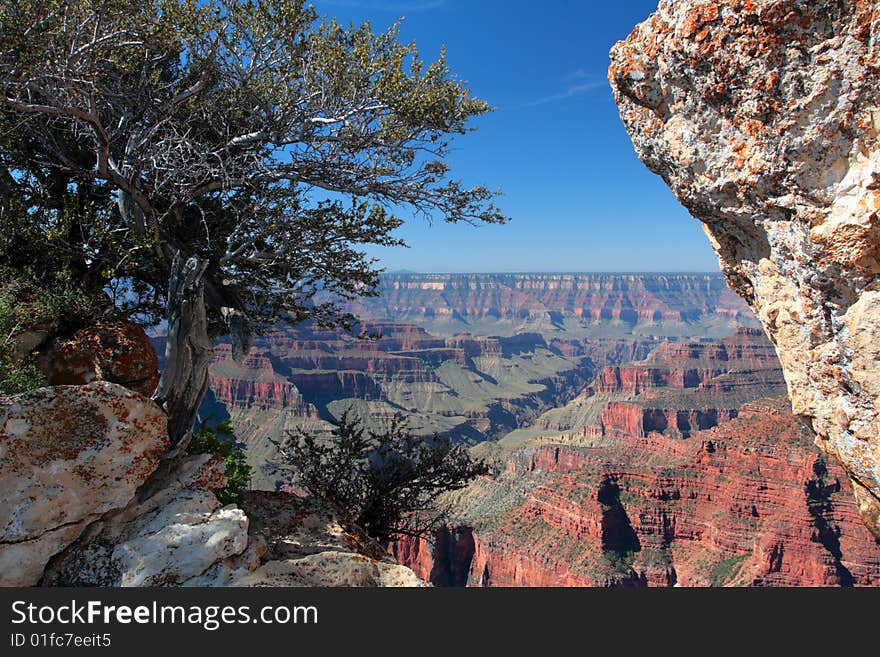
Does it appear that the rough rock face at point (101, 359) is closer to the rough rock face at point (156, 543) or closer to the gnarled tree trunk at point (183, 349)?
the gnarled tree trunk at point (183, 349)

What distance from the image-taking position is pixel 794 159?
411cm

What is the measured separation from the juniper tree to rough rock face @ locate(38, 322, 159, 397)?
52 cm

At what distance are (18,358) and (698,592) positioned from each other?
8.01 m

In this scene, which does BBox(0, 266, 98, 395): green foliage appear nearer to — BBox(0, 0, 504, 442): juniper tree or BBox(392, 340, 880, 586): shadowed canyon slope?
BBox(0, 0, 504, 442): juniper tree

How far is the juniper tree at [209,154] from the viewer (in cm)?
669

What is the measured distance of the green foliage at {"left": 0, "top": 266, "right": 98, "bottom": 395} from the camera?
240 inches

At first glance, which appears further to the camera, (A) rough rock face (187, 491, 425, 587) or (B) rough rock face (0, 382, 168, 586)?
(A) rough rock face (187, 491, 425, 587)

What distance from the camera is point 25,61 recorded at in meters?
5.47

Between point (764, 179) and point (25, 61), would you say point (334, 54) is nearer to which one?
point (25, 61)

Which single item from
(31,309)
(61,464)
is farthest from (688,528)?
(31,309)

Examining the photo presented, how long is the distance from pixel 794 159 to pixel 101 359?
801cm

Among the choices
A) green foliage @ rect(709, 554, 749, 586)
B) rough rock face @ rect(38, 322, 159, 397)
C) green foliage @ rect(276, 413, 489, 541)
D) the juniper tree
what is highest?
the juniper tree

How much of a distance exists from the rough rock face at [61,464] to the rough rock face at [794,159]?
6455 mm

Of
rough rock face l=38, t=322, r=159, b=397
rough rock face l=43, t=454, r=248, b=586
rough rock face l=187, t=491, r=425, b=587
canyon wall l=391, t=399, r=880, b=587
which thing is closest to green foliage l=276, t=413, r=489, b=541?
rough rock face l=187, t=491, r=425, b=587
